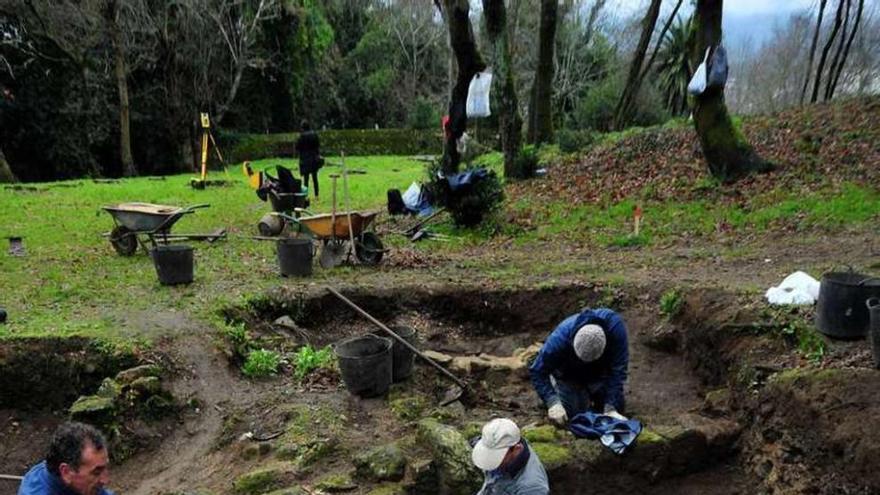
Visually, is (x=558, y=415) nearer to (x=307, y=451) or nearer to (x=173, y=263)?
(x=307, y=451)

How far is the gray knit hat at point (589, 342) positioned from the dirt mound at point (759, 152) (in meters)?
6.66

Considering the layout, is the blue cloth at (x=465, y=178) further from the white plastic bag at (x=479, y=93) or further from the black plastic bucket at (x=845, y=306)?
the black plastic bucket at (x=845, y=306)

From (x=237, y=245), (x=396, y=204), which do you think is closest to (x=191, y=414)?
(x=237, y=245)

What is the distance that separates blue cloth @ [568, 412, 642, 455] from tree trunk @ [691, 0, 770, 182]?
748 centimetres

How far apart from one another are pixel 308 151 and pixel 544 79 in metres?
6.59

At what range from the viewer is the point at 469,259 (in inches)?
392

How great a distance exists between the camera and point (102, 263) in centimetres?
977

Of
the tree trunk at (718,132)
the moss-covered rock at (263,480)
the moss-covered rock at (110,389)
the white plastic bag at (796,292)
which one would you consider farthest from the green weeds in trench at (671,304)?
the moss-covered rock at (110,389)

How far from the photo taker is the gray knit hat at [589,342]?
518 centimetres

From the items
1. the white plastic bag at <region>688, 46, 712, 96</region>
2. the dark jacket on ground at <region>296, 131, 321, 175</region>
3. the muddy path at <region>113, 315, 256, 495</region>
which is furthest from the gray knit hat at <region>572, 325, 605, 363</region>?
the dark jacket on ground at <region>296, 131, 321, 175</region>

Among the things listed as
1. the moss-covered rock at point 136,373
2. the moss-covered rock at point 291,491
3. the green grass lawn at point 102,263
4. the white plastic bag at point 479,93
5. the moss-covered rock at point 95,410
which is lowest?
the moss-covered rock at point 291,491

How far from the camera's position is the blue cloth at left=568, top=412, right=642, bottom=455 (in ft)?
16.6

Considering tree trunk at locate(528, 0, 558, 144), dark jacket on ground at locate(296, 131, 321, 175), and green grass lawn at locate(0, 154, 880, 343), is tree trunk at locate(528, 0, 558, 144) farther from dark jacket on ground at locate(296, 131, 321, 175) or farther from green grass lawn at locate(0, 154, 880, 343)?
dark jacket on ground at locate(296, 131, 321, 175)

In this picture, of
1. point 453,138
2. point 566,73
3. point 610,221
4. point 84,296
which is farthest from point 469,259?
point 566,73
